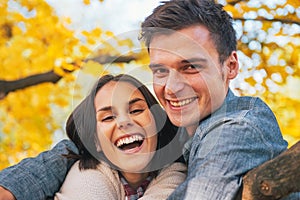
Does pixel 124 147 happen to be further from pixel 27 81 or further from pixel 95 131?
pixel 27 81

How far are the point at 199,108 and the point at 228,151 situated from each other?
0.29 meters

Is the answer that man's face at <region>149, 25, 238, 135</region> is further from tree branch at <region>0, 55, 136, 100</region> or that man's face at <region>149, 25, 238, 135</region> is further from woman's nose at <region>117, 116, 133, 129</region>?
tree branch at <region>0, 55, 136, 100</region>

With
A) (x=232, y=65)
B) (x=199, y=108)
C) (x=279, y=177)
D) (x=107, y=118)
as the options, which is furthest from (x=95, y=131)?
(x=279, y=177)

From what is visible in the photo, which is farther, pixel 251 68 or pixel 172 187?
pixel 251 68

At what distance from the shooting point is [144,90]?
1443 millimetres

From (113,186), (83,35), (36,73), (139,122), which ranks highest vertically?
(139,122)

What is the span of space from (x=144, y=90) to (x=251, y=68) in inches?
59.7

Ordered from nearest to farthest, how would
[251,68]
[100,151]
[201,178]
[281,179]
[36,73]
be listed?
[281,179]
[201,178]
[100,151]
[251,68]
[36,73]

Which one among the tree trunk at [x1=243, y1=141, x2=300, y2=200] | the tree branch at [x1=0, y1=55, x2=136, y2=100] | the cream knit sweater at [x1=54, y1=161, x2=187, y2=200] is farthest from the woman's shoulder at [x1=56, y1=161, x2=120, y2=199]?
the tree branch at [x1=0, y1=55, x2=136, y2=100]

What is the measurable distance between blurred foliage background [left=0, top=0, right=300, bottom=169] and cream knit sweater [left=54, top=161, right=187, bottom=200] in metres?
0.76

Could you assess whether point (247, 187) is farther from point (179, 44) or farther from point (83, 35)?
point (83, 35)

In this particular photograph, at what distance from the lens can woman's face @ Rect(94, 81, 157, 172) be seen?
4.58 ft

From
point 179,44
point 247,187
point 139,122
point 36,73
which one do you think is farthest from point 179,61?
point 36,73

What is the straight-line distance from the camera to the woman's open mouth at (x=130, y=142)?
4.57 feet
